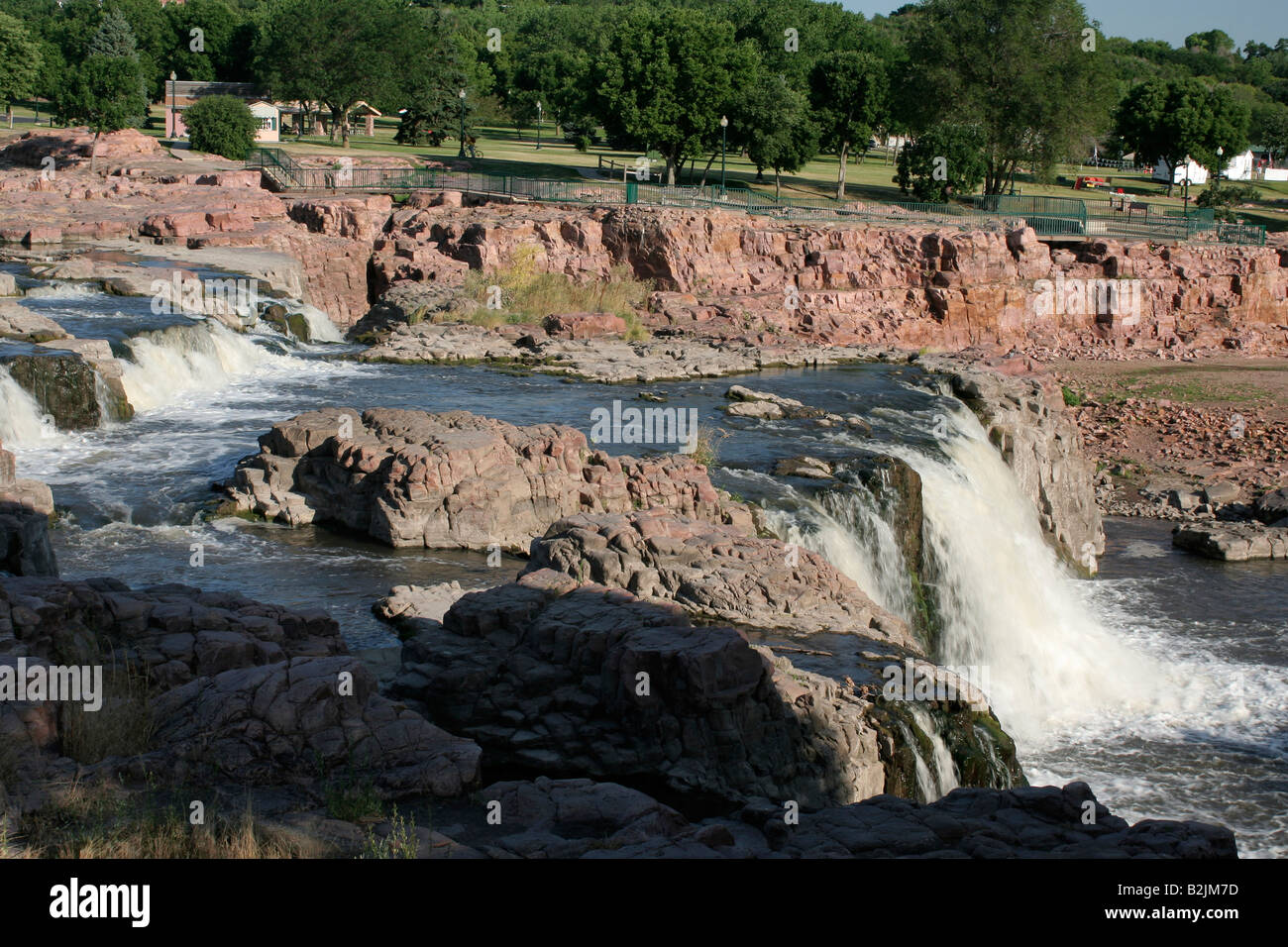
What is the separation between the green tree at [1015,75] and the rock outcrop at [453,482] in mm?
36273

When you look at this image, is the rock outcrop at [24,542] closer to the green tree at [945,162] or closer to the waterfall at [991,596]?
the waterfall at [991,596]

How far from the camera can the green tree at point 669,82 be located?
4684cm

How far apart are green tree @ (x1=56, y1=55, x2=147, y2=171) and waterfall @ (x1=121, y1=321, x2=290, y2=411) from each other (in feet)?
91.2

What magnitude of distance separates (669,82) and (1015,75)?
13208 mm

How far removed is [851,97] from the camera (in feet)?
182

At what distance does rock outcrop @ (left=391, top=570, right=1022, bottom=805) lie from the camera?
10.7 metres

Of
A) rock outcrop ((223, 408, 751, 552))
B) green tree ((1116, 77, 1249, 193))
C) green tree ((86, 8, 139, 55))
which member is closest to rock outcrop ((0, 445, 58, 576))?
rock outcrop ((223, 408, 751, 552))

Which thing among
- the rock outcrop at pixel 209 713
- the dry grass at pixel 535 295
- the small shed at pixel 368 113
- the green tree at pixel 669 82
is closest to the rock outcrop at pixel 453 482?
the rock outcrop at pixel 209 713

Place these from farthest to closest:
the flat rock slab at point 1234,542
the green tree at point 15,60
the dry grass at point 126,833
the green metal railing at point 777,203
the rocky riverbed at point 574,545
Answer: the green tree at point 15,60 → the green metal railing at point 777,203 → the flat rock slab at point 1234,542 → the rocky riverbed at point 574,545 → the dry grass at point 126,833

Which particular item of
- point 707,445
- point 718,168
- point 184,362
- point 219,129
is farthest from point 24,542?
point 718,168

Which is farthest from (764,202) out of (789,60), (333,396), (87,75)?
(789,60)
